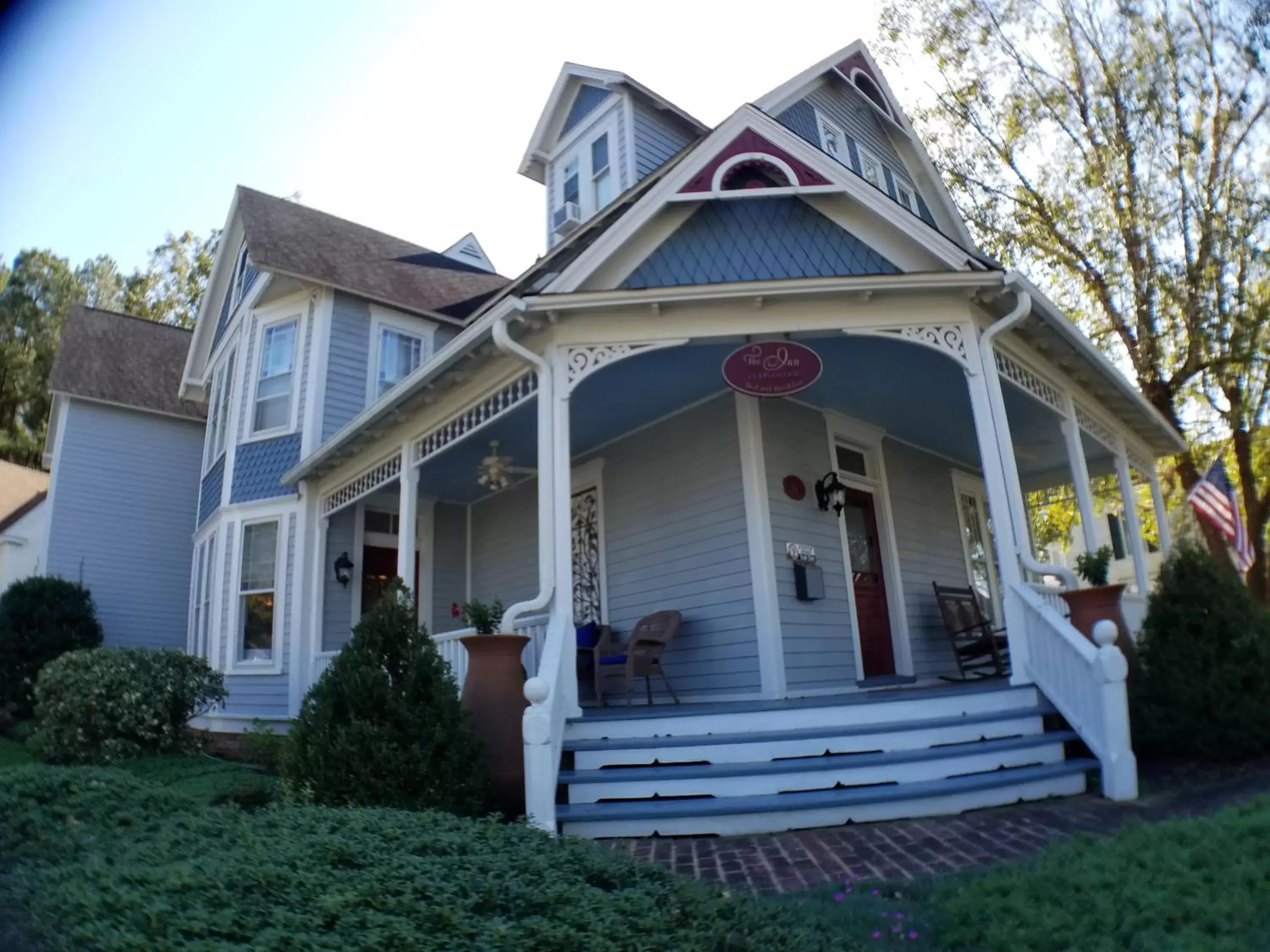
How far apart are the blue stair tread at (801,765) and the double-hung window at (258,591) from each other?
Result: 22.7ft

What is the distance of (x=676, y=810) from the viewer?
4680 mm

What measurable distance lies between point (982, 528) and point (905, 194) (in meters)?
5.10

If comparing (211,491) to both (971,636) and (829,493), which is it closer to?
(829,493)

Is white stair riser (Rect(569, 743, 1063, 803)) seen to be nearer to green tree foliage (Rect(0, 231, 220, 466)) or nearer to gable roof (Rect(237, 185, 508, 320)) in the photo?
gable roof (Rect(237, 185, 508, 320))

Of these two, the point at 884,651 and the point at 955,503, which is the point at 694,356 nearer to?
the point at 884,651

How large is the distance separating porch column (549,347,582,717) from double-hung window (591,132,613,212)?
19.9 feet

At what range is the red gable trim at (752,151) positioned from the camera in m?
7.32

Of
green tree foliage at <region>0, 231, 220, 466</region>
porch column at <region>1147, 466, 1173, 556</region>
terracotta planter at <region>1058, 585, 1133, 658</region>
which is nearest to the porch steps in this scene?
terracotta planter at <region>1058, 585, 1133, 658</region>

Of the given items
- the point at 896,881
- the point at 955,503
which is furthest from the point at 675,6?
the point at 955,503

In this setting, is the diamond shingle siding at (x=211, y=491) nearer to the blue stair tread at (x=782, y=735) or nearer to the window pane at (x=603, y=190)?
the window pane at (x=603, y=190)

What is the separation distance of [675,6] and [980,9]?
542 inches

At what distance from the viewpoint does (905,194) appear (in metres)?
12.7

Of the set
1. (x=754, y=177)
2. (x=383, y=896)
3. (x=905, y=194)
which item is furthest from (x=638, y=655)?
(x=905, y=194)

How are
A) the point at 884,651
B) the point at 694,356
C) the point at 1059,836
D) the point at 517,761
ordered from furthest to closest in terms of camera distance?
the point at 884,651 < the point at 694,356 < the point at 517,761 < the point at 1059,836
